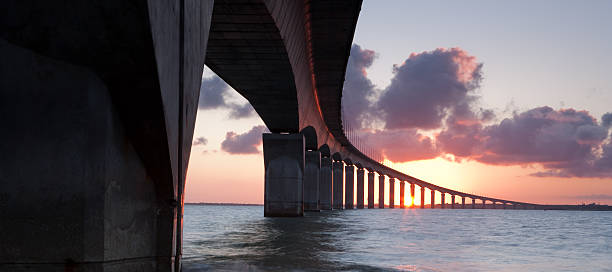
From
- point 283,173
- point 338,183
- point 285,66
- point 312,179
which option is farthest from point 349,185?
point 285,66

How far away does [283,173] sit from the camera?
36.5 metres

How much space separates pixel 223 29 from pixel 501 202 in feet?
499

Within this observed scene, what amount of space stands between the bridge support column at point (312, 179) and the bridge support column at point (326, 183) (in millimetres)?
12275

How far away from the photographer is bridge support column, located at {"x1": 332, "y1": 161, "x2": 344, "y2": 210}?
84.7m

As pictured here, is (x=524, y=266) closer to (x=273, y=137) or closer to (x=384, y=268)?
(x=384, y=268)

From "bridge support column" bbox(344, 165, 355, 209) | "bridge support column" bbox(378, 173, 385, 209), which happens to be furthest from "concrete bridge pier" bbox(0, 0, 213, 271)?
"bridge support column" bbox(378, 173, 385, 209)

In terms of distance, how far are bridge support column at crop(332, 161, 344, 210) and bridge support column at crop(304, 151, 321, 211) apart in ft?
92.6

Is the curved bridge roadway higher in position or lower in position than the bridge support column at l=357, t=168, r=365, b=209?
higher

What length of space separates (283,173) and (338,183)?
1923 inches

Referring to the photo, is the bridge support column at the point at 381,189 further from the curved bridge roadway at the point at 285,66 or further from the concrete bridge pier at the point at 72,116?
the concrete bridge pier at the point at 72,116

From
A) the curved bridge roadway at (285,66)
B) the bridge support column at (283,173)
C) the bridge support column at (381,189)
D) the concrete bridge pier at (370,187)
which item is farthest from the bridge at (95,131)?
the bridge support column at (381,189)

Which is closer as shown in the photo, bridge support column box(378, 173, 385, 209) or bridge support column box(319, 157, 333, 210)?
bridge support column box(319, 157, 333, 210)

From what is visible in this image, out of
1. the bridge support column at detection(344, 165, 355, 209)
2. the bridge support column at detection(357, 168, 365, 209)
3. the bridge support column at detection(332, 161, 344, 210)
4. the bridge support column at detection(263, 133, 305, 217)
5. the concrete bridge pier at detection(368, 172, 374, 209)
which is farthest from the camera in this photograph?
the concrete bridge pier at detection(368, 172, 374, 209)

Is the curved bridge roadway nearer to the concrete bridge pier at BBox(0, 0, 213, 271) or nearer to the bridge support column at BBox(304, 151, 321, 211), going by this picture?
the bridge support column at BBox(304, 151, 321, 211)
